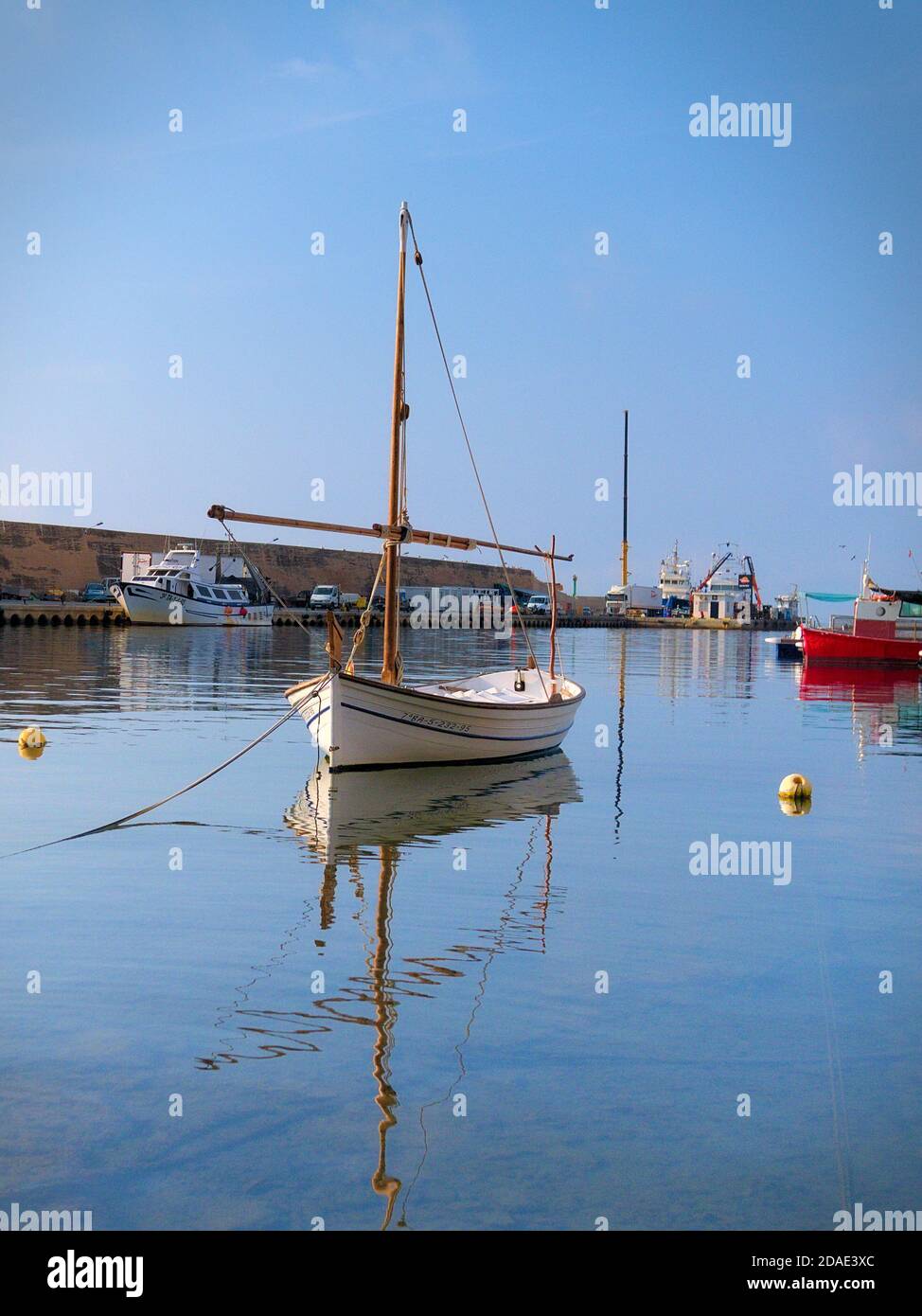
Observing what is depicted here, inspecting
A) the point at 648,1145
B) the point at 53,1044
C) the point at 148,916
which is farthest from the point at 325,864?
the point at 648,1145

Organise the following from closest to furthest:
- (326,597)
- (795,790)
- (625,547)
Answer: (795,790), (326,597), (625,547)

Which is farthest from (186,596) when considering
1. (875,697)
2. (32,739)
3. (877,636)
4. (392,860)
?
(392,860)

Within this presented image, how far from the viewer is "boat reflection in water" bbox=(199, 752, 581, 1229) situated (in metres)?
7.29

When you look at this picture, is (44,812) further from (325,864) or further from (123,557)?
(123,557)

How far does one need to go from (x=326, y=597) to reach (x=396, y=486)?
212ft

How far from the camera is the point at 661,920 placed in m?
10.6

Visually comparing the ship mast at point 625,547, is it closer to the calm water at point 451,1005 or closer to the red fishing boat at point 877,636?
the red fishing boat at point 877,636

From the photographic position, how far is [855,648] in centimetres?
5219

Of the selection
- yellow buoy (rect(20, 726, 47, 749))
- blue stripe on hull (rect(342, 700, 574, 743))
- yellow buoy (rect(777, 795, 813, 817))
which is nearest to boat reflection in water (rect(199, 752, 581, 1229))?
blue stripe on hull (rect(342, 700, 574, 743))

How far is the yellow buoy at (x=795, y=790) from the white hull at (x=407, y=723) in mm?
4434

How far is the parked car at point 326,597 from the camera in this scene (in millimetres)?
81750

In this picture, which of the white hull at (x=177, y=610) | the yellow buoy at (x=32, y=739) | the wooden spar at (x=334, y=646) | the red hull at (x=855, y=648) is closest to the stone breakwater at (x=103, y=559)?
the white hull at (x=177, y=610)

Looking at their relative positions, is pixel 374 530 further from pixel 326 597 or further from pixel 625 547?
pixel 625 547
